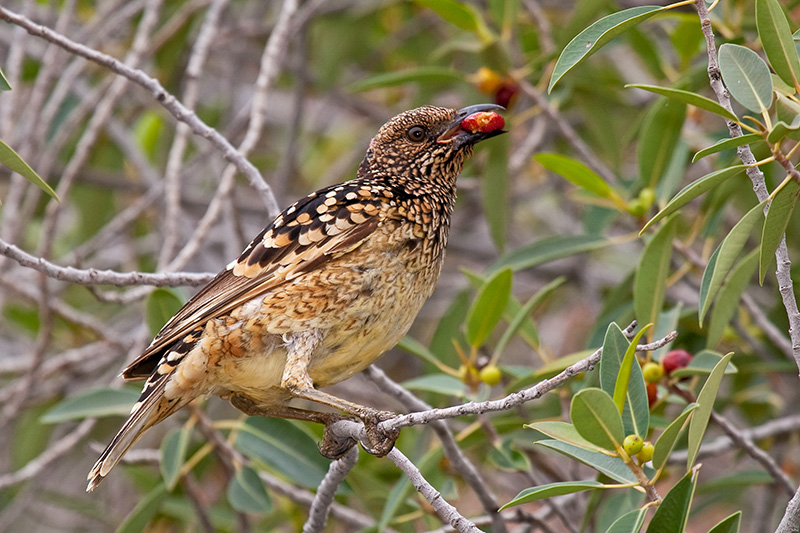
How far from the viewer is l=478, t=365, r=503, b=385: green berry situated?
11.3ft

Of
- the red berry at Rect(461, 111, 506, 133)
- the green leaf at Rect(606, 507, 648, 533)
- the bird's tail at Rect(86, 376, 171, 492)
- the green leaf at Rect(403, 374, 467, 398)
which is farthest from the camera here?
the red berry at Rect(461, 111, 506, 133)

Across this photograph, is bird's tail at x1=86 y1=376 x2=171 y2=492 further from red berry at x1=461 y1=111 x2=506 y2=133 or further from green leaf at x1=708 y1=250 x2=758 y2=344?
green leaf at x1=708 y1=250 x2=758 y2=344

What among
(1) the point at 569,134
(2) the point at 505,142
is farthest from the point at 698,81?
(2) the point at 505,142

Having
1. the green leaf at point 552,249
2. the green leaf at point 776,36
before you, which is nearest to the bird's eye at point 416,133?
→ the green leaf at point 552,249

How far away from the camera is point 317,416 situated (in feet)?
10.5

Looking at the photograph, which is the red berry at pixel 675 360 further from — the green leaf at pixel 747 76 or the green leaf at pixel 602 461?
the green leaf at pixel 747 76

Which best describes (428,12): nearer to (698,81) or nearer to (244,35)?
(244,35)

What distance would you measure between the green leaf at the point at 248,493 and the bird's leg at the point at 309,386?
0.79 meters

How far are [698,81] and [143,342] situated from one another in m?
2.80

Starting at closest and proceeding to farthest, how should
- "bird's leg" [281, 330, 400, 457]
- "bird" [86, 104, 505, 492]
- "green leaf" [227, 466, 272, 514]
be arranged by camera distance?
"bird's leg" [281, 330, 400, 457] → "bird" [86, 104, 505, 492] → "green leaf" [227, 466, 272, 514]

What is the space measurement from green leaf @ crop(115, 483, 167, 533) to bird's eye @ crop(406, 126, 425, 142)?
1.77m

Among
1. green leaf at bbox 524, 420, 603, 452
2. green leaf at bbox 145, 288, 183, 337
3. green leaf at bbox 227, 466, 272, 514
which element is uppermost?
green leaf at bbox 145, 288, 183, 337

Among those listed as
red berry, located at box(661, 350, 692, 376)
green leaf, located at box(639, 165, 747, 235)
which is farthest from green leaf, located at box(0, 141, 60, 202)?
red berry, located at box(661, 350, 692, 376)

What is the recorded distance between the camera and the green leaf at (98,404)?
3.77 metres
